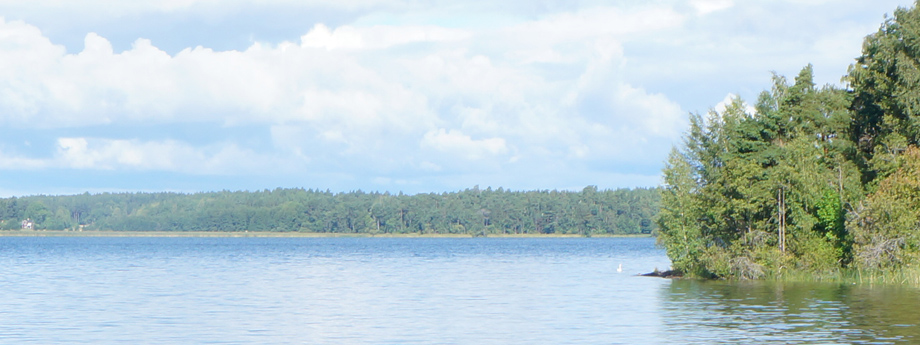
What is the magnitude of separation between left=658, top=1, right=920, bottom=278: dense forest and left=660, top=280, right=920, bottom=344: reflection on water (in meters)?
3.06

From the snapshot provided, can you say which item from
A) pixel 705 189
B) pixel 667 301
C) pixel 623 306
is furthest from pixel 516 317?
pixel 705 189

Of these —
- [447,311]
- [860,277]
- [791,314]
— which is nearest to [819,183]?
[860,277]

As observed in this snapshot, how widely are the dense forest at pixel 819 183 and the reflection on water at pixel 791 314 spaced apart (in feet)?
10.0

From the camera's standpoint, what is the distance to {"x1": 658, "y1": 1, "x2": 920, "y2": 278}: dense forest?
5412 cm

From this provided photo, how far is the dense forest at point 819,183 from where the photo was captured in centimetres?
5412

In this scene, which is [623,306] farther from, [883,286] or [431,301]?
[883,286]

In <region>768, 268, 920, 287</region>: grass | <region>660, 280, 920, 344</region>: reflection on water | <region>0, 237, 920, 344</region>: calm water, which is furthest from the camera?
<region>768, 268, 920, 287</region>: grass

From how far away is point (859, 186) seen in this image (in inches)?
2331

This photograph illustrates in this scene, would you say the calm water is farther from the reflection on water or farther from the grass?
the grass

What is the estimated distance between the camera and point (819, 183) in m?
59.4

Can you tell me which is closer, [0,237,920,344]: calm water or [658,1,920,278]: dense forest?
[0,237,920,344]: calm water

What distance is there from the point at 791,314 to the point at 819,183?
21.4 metres

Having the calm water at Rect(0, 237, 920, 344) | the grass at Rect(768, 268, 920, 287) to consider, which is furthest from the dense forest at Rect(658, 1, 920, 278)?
the calm water at Rect(0, 237, 920, 344)

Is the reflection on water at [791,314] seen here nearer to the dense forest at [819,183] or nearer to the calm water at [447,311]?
the calm water at [447,311]
